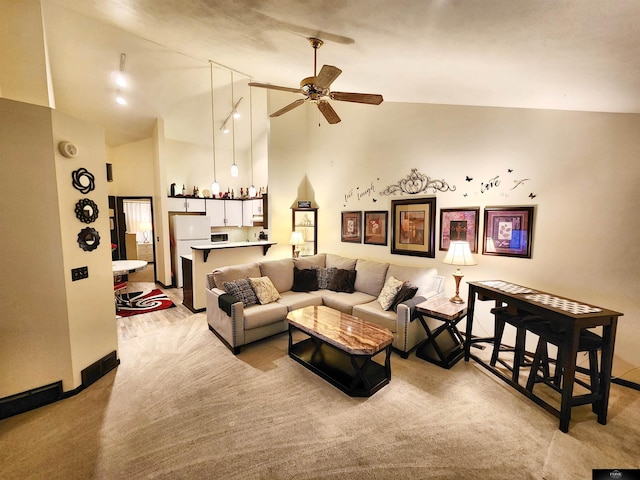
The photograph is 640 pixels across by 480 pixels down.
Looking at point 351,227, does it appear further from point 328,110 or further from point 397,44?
point 397,44

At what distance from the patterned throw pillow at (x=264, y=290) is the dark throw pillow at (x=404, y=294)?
1.57 m

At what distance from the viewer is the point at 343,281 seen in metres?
4.21

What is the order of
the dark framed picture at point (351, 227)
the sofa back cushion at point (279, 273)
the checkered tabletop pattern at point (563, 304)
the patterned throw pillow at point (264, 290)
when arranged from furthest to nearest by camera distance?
the dark framed picture at point (351, 227) → the sofa back cushion at point (279, 273) → the patterned throw pillow at point (264, 290) → the checkered tabletop pattern at point (563, 304)

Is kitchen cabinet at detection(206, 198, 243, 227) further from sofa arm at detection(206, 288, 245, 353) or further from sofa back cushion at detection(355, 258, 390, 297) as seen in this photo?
sofa back cushion at detection(355, 258, 390, 297)

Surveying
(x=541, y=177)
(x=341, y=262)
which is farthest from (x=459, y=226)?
(x=341, y=262)

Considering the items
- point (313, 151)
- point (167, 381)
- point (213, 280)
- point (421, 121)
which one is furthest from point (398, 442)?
point (313, 151)

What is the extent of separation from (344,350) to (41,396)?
2.62 meters

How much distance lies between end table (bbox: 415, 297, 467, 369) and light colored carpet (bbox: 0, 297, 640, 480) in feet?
0.63

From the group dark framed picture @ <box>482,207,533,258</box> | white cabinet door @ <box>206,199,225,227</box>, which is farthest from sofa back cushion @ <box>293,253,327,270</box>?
white cabinet door @ <box>206,199,225,227</box>

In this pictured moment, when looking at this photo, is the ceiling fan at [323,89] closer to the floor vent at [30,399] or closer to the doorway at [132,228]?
the floor vent at [30,399]

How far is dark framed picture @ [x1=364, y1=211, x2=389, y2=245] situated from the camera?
447cm

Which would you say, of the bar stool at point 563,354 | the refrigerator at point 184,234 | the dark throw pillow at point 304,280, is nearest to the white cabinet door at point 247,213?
the refrigerator at point 184,234

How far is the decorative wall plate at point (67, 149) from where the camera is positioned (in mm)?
2291

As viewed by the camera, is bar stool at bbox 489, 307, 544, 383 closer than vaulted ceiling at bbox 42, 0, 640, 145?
No
